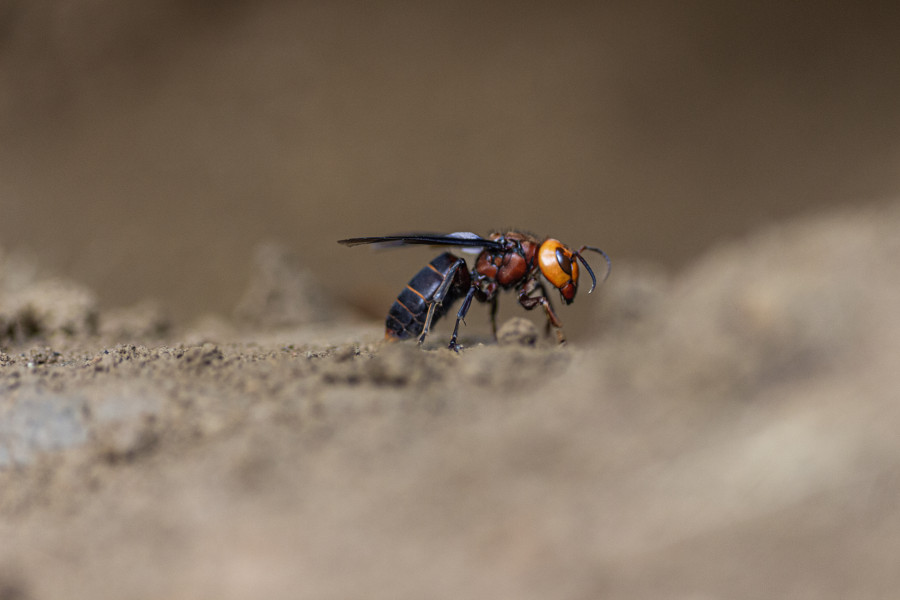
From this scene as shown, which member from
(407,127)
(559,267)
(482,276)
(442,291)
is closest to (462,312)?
(442,291)

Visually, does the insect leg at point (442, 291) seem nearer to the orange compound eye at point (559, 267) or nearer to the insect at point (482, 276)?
the insect at point (482, 276)

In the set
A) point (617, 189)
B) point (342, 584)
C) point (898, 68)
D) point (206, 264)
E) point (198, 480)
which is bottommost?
point (342, 584)

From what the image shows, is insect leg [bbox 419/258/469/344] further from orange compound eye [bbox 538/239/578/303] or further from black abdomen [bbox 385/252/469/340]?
orange compound eye [bbox 538/239/578/303]

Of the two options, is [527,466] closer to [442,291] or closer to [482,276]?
[442,291]

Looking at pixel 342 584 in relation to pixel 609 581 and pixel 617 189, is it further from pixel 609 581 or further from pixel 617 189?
pixel 617 189

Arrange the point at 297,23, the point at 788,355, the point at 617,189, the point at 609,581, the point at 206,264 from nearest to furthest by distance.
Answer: the point at 609,581 → the point at 788,355 → the point at 206,264 → the point at 617,189 → the point at 297,23

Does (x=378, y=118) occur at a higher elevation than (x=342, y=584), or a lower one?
higher

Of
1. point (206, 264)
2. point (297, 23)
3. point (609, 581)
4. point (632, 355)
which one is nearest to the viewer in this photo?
point (609, 581)

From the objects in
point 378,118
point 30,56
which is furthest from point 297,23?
point 30,56
